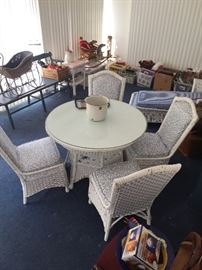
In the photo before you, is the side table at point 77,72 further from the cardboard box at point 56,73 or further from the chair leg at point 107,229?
the chair leg at point 107,229

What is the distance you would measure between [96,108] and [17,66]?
5.70ft

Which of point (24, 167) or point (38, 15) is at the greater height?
point (38, 15)

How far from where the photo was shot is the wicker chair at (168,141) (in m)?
1.97

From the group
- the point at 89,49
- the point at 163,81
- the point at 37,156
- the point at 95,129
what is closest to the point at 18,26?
the point at 89,49

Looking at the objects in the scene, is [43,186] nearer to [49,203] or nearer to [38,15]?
[49,203]

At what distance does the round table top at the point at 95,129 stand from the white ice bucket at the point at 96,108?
0.05m

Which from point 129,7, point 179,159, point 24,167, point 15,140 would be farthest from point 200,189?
point 129,7

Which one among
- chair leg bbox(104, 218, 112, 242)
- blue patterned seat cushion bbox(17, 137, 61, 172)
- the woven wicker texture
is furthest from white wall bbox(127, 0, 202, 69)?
chair leg bbox(104, 218, 112, 242)

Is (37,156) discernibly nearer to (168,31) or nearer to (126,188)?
(126,188)

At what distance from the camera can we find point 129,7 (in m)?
4.56

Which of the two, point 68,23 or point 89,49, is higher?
point 68,23

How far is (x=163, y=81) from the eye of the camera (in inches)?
165

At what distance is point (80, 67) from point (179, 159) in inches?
94.7

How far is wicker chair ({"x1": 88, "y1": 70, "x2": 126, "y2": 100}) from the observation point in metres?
2.53
